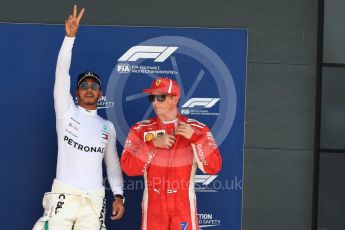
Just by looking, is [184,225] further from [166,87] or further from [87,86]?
[87,86]

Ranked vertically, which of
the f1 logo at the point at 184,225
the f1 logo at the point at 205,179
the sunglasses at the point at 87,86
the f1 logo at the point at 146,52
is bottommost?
the f1 logo at the point at 184,225

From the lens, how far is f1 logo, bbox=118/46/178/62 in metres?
5.12

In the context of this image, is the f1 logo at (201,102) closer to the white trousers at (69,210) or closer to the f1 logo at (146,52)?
the f1 logo at (146,52)

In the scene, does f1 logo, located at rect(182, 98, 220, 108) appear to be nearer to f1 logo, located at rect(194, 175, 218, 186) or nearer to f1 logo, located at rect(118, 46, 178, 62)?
f1 logo, located at rect(118, 46, 178, 62)

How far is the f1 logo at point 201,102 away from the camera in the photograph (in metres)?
5.13

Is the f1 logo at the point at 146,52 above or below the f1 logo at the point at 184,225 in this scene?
above

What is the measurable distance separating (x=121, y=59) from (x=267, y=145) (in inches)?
52.1

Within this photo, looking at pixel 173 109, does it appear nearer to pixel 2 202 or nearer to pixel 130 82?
pixel 130 82

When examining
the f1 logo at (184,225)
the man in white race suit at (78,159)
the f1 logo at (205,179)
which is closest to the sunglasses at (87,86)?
the man in white race suit at (78,159)

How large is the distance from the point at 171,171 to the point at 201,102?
100 centimetres

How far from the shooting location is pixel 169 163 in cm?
430

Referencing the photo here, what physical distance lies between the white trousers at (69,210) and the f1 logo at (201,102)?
3.86 ft

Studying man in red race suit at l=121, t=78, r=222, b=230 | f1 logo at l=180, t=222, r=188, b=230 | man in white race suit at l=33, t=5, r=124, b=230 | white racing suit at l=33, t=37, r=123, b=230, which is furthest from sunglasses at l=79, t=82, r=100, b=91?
f1 logo at l=180, t=222, r=188, b=230

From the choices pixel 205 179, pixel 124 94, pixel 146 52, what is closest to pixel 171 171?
pixel 205 179
